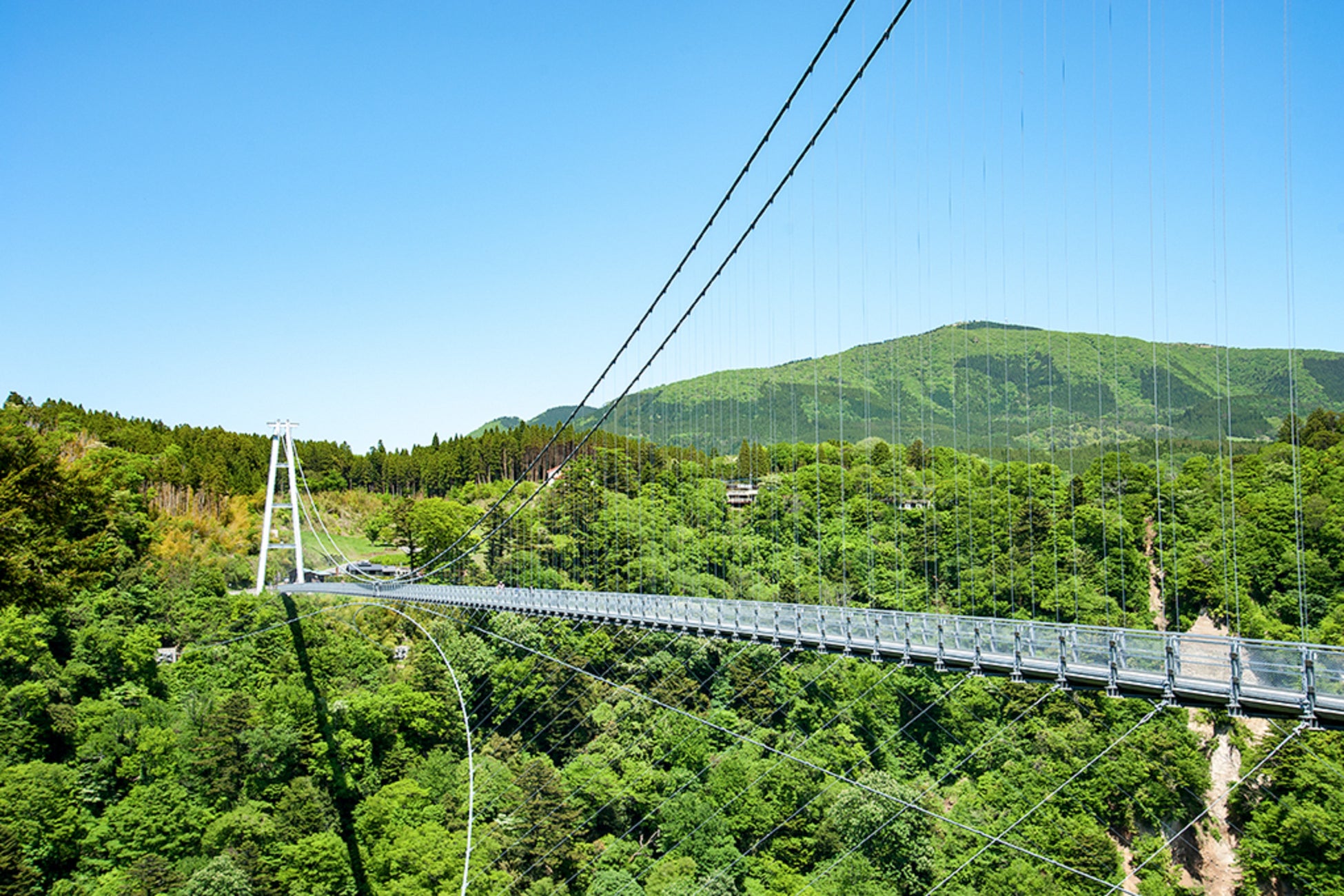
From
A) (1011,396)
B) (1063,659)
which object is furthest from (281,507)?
(1011,396)

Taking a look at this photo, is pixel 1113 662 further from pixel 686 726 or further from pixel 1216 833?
pixel 686 726

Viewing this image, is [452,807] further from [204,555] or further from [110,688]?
[204,555]

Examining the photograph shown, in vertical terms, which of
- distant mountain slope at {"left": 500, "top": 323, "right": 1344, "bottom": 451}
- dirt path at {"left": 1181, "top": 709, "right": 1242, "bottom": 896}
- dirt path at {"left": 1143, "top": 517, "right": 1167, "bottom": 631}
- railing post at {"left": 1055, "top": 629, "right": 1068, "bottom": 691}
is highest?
distant mountain slope at {"left": 500, "top": 323, "right": 1344, "bottom": 451}

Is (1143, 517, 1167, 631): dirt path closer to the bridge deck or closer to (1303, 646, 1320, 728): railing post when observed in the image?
the bridge deck

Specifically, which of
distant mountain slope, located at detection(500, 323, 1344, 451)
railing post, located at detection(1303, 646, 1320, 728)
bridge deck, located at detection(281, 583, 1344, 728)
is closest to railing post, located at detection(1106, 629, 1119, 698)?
bridge deck, located at detection(281, 583, 1344, 728)

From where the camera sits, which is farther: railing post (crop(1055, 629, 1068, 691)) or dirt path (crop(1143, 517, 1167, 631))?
dirt path (crop(1143, 517, 1167, 631))

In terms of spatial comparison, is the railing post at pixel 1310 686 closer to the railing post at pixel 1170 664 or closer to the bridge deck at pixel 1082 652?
the bridge deck at pixel 1082 652
